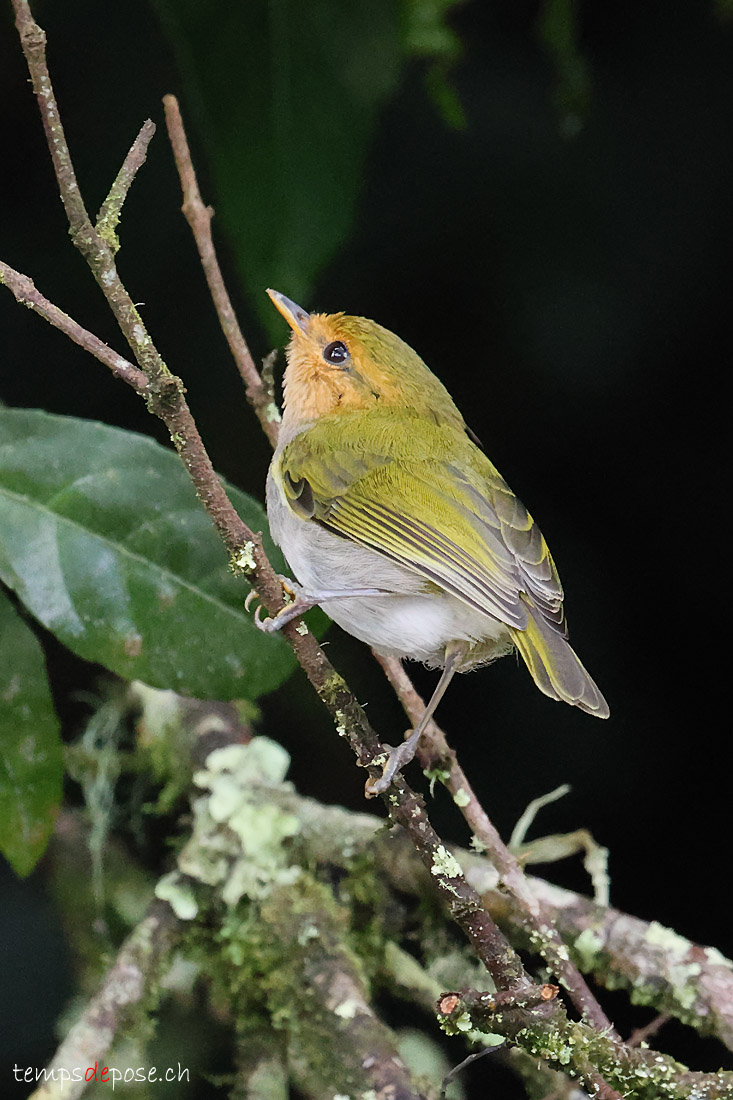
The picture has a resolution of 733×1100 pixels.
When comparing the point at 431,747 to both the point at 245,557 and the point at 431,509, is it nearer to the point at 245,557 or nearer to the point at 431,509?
the point at 431,509

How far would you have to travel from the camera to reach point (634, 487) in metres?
2.19

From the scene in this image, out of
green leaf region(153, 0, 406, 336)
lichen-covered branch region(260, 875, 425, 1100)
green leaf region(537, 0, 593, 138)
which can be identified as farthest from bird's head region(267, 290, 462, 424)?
lichen-covered branch region(260, 875, 425, 1100)

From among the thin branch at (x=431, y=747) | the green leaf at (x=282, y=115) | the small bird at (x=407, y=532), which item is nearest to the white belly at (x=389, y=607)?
the small bird at (x=407, y=532)

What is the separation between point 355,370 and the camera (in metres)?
1.81

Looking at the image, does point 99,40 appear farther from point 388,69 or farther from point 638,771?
point 638,771

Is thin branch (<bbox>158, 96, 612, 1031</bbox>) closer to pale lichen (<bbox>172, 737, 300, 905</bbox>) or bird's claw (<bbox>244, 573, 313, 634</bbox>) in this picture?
bird's claw (<bbox>244, 573, 313, 634</bbox>)

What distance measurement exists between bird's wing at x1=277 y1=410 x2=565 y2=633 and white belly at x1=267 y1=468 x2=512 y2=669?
0.03 meters

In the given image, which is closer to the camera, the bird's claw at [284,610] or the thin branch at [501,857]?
the bird's claw at [284,610]

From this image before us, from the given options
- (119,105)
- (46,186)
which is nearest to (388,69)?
(119,105)

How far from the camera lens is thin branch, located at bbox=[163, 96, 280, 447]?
145cm

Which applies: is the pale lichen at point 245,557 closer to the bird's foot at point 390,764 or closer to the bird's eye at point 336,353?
the bird's foot at point 390,764

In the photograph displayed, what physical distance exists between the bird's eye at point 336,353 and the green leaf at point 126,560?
0.40 meters

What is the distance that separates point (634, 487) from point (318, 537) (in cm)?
88

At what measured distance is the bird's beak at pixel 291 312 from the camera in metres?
1.67
